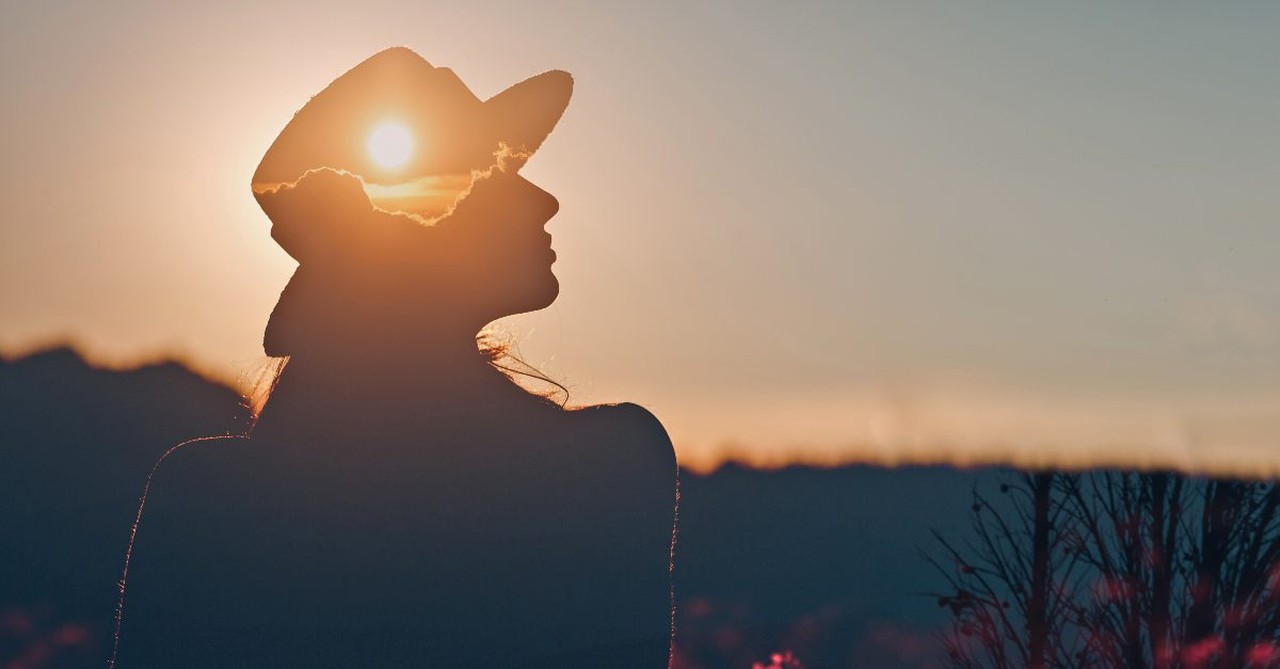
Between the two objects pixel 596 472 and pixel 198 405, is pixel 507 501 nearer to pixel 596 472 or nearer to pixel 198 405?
pixel 596 472

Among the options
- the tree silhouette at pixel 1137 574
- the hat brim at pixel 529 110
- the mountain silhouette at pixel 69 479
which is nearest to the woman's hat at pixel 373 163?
the hat brim at pixel 529 110

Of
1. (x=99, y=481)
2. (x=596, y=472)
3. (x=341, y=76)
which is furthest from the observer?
(x=99, y=481)

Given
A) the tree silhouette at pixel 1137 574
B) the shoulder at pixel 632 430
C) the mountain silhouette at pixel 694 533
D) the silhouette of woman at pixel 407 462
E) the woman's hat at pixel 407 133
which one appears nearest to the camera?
the silhouette of woman at pixel 407 462

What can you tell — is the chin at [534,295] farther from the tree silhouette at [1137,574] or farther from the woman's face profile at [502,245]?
the tree silhouette at [1137,574]

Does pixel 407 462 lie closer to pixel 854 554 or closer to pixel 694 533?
pixel 694 533

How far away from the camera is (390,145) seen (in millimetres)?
6543

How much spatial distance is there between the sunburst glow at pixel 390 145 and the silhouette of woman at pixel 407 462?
1 cm

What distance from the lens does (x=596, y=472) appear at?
621 centimetres

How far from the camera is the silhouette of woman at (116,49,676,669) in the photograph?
5.80 metres

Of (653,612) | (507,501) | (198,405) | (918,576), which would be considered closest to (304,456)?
(507,501)

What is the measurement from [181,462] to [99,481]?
4660cm

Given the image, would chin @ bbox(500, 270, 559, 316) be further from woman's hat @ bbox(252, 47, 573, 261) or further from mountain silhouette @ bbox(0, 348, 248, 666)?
mountain silhouette @ bbox(0, 348, 248, 666)

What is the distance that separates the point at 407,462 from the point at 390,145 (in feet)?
5.65

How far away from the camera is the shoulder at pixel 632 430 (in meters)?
6.27
